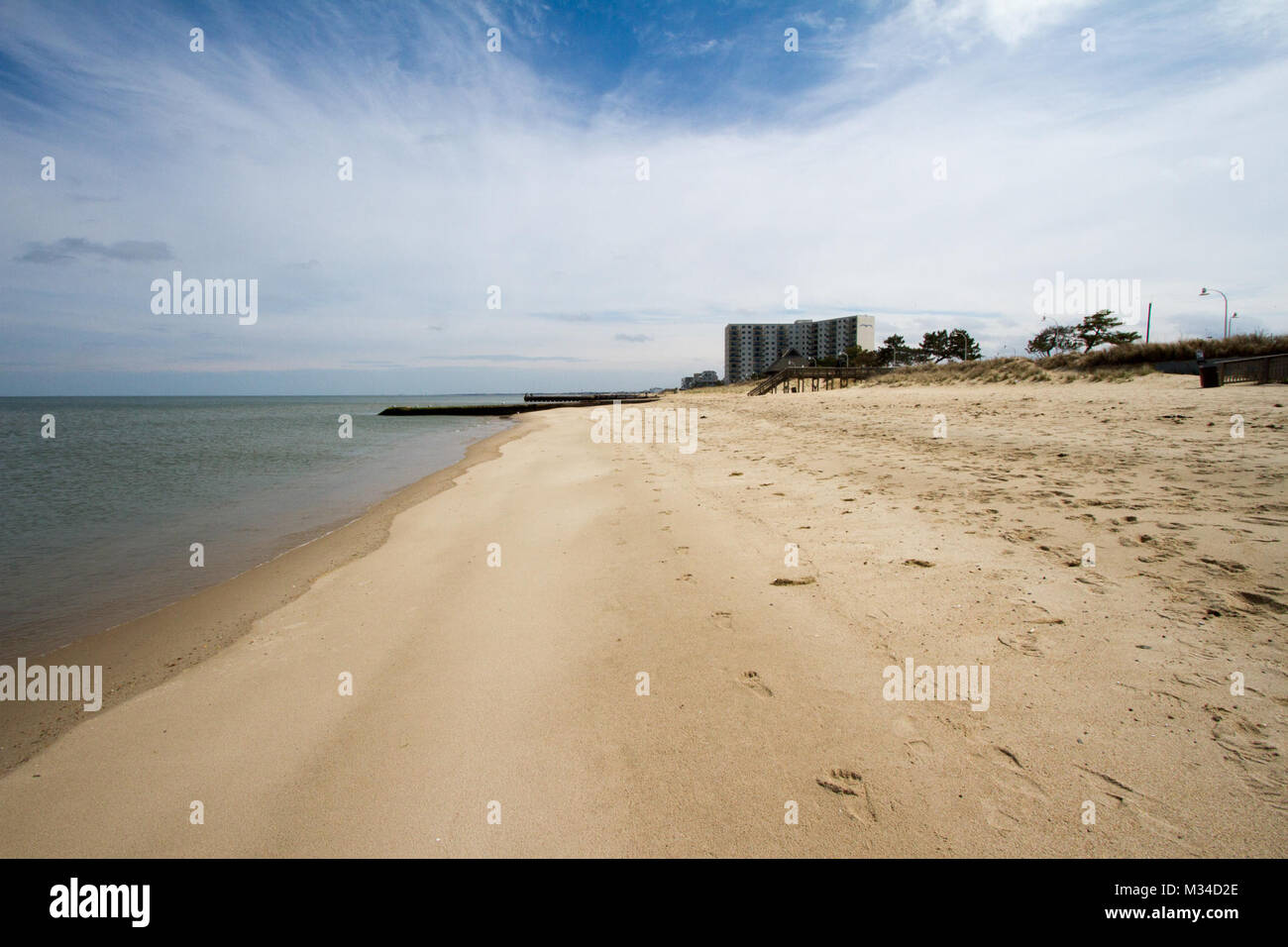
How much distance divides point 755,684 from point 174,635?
19.8 feet

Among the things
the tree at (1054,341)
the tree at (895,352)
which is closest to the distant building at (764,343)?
the tree at (895,352)

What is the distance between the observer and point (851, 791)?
105 inches

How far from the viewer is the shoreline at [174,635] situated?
405 centimetres

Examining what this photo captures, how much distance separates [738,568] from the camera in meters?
5.64

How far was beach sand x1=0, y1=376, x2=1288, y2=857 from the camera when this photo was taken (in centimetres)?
254

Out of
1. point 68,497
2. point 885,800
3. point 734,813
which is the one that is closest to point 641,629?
point 734,813

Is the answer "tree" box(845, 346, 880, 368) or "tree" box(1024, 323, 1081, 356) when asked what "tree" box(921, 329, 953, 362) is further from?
"tree" box(1024, 323, 1081, 356)

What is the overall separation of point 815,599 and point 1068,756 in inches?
83.8

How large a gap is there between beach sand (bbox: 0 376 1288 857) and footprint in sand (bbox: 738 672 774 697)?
0.03 meters

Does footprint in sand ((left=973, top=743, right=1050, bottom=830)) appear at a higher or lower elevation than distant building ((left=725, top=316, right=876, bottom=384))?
lower

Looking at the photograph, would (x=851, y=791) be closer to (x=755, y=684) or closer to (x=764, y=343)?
(x=755, y=684)

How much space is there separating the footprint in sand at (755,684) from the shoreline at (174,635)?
480cm

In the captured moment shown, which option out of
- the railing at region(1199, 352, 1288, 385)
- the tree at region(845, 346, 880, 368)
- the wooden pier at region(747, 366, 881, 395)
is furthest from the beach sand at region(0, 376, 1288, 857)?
the tree at region(845, 346, 880, 368)

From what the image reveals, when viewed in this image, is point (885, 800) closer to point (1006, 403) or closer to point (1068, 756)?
point (1068, 756)
